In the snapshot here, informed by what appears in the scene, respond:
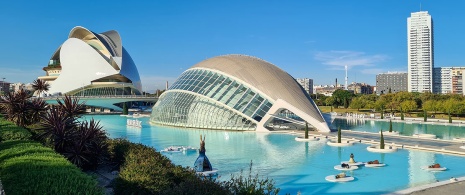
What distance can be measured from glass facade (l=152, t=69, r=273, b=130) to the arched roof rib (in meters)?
0.82

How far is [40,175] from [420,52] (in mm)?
178465

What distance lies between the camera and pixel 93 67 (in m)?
84.4

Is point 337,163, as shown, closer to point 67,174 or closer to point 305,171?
point 305,171

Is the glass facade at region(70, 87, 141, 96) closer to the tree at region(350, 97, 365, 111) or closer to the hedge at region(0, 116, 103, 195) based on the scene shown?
the tree at region(350, 97, 365, 111)

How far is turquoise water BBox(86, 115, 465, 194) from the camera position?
1523cm

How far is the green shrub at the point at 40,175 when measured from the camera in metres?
8.24

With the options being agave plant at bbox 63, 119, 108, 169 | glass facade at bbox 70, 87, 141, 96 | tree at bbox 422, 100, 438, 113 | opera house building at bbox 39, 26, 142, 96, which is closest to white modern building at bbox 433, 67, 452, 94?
tree at bbox 422, 100, 438, 113

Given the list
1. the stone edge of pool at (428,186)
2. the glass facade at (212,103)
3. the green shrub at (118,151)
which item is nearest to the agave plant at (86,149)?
the green shrub at (118,151)

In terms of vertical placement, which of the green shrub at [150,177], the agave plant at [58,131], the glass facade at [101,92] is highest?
the glass facade at [101,92]

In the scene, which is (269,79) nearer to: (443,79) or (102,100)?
(102,100)

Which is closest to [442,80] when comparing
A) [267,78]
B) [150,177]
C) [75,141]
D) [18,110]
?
[267,78]

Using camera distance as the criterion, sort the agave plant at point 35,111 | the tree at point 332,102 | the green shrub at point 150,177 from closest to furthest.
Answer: the green shrub at point 150,177 < the agave plant at point 35,111 < the tree at point 332,102

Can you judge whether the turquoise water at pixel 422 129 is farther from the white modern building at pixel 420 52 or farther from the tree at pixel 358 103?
the white modern building at pixel 420 52

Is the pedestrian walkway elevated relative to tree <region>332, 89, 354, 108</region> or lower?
lower
